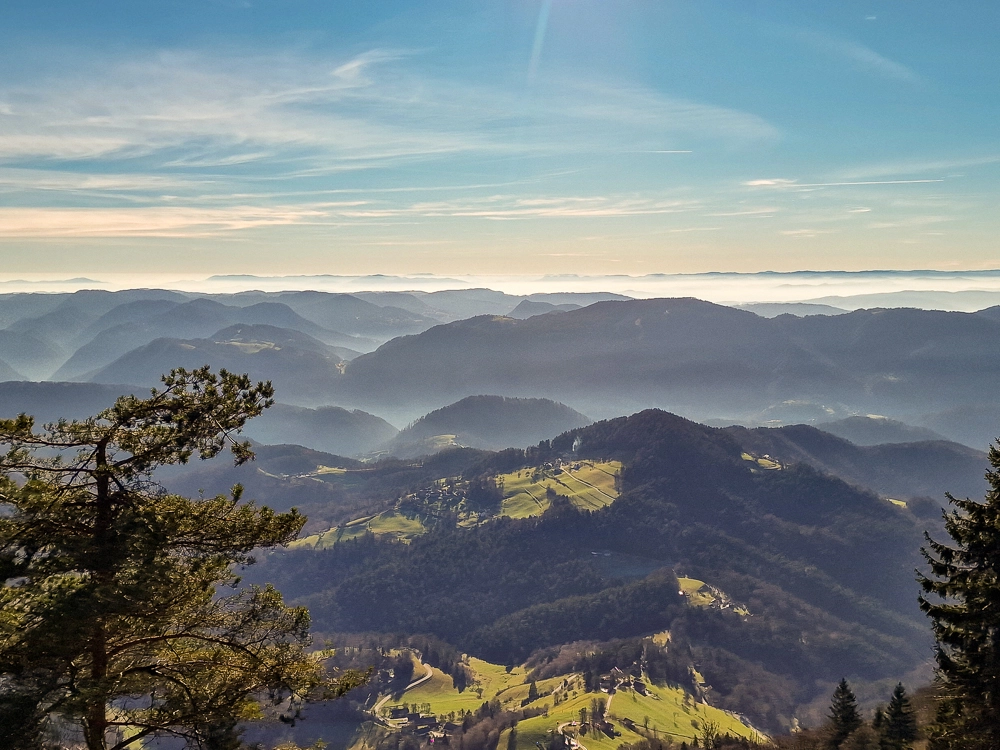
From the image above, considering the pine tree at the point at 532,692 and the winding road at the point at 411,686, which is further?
the winding road at the point at 411,686

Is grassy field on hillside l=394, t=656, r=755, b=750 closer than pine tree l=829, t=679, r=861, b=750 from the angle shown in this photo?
No

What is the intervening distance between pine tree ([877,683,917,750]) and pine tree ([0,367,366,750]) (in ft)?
125

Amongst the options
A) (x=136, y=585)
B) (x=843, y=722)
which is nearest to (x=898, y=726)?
(x=843, y=722)

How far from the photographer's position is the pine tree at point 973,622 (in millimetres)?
18688

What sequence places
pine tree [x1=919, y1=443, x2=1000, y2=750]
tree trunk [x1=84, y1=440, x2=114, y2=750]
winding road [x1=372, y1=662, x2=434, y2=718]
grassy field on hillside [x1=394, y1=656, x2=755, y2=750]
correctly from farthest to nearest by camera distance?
winding road [x1=372, y1=662, x2=434, y2=718]
grassy field on hillside [x1=394, y1=656, x2=755, y2=750]
pine tree [x1=919, y1=443, x2=1000, y2=750]
tree trunk [x1=84, y1=440, x2=114, y2=750]

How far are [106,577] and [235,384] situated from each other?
549 cm

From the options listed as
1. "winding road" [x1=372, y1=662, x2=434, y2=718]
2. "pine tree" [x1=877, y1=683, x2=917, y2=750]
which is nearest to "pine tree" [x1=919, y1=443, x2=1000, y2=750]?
"pine tree" [x1=877, y1=683, x2=917, y2=750]

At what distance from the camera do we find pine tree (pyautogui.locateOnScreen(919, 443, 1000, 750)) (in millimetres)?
18688

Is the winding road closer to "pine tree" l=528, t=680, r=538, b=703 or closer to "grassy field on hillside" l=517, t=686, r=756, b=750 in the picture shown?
"pine tree" l=528, t=680, r=538, b=703

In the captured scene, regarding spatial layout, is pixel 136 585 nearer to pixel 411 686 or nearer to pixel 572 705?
pixel 572 705

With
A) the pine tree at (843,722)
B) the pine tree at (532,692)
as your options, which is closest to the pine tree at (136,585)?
the pine tree at (843,722)

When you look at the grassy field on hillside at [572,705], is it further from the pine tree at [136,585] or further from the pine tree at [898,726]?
the pine tree at [136,585]

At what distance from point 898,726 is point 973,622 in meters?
31.1

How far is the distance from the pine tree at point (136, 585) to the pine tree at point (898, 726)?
38.2 meters
